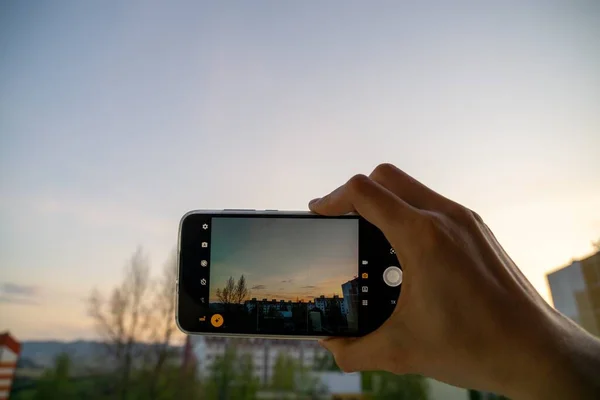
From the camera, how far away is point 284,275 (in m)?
0.37

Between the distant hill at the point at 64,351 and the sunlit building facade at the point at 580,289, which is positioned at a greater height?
the sunlit building facade at the point at 580,289

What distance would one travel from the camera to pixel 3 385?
2311mm

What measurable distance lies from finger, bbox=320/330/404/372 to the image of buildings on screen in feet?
0.06

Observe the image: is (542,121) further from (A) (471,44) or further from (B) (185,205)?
(B) (185,205)

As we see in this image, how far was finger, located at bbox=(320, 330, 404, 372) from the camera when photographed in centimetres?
29

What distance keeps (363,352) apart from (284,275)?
0.09 m

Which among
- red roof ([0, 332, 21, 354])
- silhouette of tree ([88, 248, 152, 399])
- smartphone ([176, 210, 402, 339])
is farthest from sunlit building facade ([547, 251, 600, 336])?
red roof ([0, 332, 21, 354])

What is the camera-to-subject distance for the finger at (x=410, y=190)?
0.94 ft

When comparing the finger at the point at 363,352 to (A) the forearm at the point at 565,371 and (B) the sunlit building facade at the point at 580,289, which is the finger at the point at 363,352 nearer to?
(A) the forearm at the point at 565,371

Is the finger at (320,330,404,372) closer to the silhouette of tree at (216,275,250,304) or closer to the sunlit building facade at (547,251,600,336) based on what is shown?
the silhouette of tree at (216,275,250,304)

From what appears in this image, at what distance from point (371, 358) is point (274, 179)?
111 centimetres

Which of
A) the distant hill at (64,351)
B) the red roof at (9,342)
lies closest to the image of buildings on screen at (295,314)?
the red roof at (9,342)

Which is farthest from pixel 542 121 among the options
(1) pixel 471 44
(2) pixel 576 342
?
(2) pixel 576 342

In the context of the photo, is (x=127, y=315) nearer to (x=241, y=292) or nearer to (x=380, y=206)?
(x=241, y=292)
